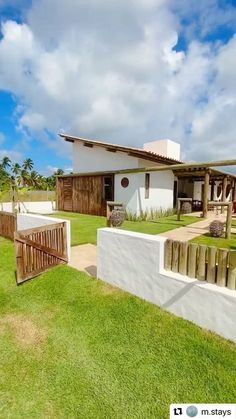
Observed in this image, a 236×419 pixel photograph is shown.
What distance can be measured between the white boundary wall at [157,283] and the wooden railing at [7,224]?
541 centimetres

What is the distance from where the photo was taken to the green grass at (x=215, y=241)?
7.53 metres

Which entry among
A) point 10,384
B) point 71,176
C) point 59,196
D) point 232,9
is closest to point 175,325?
point 10,384

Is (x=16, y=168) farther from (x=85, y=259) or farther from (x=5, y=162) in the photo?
(x=85, y=259)

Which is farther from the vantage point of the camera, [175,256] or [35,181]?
[35,181]

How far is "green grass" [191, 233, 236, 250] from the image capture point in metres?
7.53

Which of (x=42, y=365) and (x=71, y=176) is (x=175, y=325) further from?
(x=71, y=176)

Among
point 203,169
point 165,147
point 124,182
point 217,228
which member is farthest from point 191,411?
point 165,147

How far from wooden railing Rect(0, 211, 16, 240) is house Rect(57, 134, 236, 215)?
703cm

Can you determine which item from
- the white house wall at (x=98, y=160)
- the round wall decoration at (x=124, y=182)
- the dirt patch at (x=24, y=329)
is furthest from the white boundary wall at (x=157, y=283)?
the white house wall at (x=98, y=160)

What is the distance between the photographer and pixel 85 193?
17.2 metres

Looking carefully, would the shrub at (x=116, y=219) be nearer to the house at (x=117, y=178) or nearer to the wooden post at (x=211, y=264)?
the house at (x=117, y=178)

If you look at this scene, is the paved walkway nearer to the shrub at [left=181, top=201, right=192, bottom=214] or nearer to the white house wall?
the white house wall

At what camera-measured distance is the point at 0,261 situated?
7160mm

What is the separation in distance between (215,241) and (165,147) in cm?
1421
